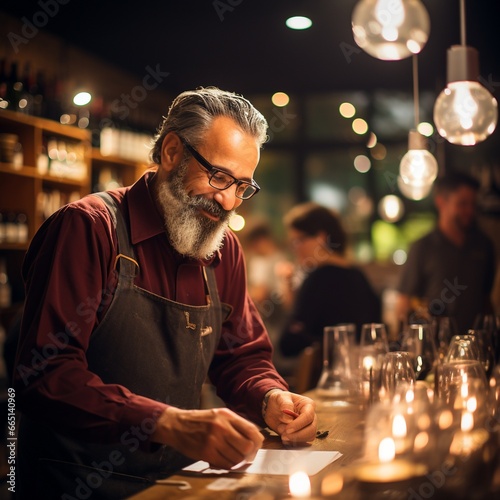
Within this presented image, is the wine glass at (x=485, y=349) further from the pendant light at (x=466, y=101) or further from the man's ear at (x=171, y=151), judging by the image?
the man's ear at (x=171, y=151)

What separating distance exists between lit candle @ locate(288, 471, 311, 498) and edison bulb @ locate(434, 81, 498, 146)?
134 cm

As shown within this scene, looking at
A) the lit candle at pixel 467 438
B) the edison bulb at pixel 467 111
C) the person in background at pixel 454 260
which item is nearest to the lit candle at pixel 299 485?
the lit candle at pixel 467 438

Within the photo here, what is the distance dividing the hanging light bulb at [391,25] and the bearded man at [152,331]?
1.49 ft

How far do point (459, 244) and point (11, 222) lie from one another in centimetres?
311

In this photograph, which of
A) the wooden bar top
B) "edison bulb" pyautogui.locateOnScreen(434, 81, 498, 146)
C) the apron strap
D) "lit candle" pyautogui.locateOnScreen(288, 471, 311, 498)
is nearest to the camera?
the wooden bar top

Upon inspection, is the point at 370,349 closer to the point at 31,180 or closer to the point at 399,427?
the point at 399,427

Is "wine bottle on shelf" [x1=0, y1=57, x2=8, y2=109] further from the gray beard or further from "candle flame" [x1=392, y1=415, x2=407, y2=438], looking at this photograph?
"candle flame" [x1=392, y1=415, x2=407, y2=438]

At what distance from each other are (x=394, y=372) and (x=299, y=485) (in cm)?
49

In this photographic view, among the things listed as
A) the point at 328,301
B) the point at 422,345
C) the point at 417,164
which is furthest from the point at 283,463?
the point at 328,301

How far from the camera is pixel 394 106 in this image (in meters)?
9.13

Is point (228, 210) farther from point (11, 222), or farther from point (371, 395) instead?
point (11, 222)

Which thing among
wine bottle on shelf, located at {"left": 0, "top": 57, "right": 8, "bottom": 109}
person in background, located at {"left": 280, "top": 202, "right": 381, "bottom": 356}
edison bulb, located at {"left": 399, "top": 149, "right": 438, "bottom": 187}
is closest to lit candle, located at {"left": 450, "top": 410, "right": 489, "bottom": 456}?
edison bulb, located at {"left": 399, "top": 149, "right": 438, "bottom": 187}

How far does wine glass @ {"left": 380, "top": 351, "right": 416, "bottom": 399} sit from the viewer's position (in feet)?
5.61

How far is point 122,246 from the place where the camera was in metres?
1.88
